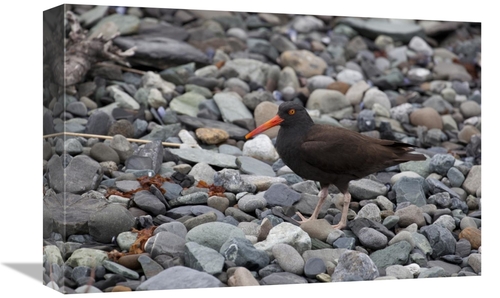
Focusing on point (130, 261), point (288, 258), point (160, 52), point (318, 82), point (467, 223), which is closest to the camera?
point (130, 261)

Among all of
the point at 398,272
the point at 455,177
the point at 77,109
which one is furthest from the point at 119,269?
the point at 455,177

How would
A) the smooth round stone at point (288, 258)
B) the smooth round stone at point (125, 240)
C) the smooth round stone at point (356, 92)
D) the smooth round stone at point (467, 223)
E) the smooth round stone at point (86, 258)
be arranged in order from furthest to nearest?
the smooth round stone at point (356, 92)
the smooth round stone at point (467, 223)
the smooth round stone at point (288, 258)
the smooth round stone at point (125, 240)
the smooth round stone at point (86, 258)

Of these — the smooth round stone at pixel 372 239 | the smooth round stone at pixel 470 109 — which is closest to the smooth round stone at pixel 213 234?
the smooth round stone at pixel 372 239

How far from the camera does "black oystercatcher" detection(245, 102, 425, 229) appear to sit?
6.35m

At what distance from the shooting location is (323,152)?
635cm

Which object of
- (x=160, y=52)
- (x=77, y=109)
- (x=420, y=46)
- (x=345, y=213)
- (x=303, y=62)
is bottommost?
(x=345, y=213)

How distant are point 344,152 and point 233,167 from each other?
1202mm

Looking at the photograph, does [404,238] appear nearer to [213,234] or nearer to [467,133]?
[213,234]

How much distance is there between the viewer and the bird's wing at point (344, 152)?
6340 millimetres

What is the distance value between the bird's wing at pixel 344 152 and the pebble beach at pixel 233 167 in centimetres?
47

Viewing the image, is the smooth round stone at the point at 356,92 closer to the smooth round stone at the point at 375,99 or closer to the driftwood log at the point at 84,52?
the smooth round stone at the point at 375,99

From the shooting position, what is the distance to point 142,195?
6215 mm

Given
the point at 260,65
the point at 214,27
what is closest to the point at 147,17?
the point at 214,27

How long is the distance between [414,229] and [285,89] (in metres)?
3.87
